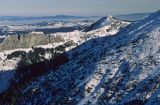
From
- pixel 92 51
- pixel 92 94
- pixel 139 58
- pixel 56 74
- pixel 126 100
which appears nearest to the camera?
pixel 126 100

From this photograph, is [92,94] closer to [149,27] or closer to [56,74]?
[56,74]

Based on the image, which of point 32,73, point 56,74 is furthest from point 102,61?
point 32,73

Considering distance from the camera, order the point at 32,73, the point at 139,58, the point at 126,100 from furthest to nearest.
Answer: the point at 32,73, the point at 139,58, the point at 126,100

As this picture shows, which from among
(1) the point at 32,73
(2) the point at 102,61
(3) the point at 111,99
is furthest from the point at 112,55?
(1) the point at 32,73

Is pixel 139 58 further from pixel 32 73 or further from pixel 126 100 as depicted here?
pixel 32 73

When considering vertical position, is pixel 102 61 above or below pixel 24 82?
above

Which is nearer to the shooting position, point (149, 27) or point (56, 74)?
point (56, 74)
